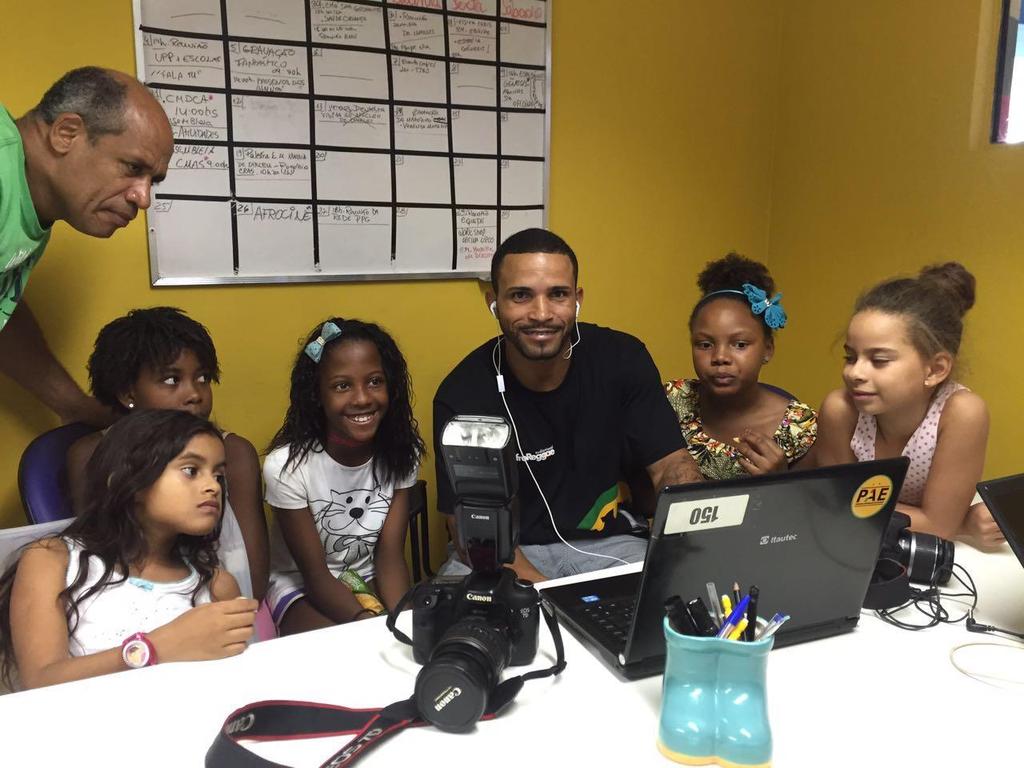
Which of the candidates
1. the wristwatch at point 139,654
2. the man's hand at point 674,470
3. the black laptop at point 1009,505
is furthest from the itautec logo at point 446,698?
the man's hand at point 674,470

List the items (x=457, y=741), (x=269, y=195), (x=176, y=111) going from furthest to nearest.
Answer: (x=269, y=195) < (x=176, y=111) < (x=457, y=741)

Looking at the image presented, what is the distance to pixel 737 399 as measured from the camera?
210 cm

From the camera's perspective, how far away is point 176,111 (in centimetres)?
200

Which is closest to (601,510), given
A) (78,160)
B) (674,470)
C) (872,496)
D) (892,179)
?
(674,470)

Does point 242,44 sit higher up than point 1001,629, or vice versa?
point 242,44

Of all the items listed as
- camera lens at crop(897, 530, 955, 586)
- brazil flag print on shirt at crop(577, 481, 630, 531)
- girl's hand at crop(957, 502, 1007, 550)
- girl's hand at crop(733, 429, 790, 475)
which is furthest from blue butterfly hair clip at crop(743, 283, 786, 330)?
camera lens at crop(897, 530, 955, 586)

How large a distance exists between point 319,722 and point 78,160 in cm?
127

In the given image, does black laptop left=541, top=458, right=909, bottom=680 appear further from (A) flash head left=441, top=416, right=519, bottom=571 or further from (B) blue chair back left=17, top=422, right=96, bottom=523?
(B) blue chair back left=17, top=422, right=96, bottom=523

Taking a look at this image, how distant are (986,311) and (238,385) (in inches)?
88.8

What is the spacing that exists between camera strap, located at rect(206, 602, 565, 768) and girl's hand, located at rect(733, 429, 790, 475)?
1182mm

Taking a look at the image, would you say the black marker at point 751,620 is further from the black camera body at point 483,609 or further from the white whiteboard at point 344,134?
the white whiteboard at point 344,134

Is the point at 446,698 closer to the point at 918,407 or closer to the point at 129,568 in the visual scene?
the point at 129,568

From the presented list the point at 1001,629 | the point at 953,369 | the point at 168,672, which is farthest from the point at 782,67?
the point at 168,672

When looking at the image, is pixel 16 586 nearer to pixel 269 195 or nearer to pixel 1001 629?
pixel 269 195
